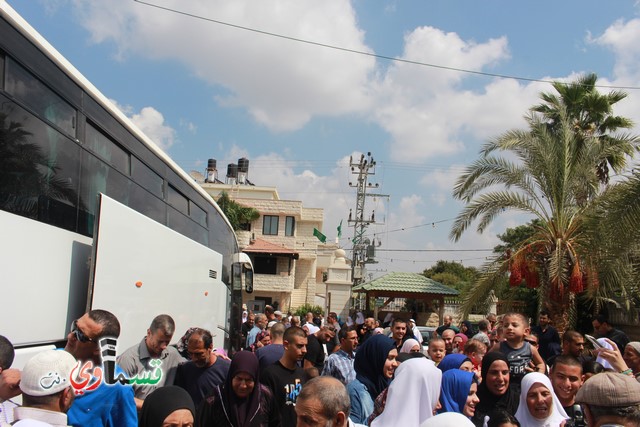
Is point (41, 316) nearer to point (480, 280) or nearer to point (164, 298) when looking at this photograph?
point (164, 298)

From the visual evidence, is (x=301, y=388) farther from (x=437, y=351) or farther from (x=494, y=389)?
(x=437, y=351)

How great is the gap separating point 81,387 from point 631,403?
Answer: 8.63 feet

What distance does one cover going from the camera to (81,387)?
3.01 meters

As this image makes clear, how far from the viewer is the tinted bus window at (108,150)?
5.71 metres

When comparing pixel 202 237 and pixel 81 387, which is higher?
pixel 202 237

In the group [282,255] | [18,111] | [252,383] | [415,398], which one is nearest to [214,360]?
[252,383]

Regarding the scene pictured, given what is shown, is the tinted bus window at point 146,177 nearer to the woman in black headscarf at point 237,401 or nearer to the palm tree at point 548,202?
the woman in black headscarf at point 237,401

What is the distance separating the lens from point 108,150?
6078mm

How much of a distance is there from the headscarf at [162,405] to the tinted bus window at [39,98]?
2.65 m

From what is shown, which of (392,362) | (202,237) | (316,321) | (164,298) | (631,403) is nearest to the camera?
(631,403)

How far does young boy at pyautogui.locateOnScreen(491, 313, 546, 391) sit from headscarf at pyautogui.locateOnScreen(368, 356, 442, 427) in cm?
256

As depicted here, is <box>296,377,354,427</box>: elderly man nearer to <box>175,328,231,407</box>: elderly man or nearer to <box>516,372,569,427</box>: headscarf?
<box>516,372,569,427</box>: headscarf

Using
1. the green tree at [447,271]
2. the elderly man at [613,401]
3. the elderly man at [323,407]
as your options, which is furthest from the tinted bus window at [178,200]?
the green tree at [447,271]

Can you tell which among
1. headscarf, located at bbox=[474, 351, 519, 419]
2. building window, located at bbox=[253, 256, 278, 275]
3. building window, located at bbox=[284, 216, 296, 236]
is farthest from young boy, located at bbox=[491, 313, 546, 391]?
building window, located at bbox=[284, 216, 296, 236]
